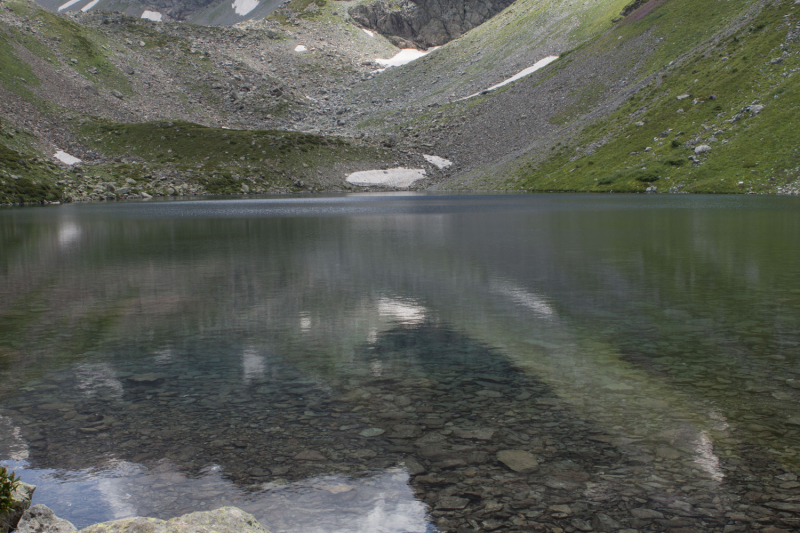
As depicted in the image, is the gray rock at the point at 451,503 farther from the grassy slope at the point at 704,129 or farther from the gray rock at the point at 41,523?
the grassy slope at the point at 704,129

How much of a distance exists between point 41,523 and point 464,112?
152 metres

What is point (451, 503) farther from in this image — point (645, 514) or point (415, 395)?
point (415, 395)

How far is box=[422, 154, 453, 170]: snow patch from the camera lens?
133375 millimetres

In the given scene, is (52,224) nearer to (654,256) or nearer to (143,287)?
(143,287)

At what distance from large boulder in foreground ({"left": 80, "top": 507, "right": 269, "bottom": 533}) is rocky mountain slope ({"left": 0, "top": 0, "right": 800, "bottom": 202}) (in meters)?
85.7

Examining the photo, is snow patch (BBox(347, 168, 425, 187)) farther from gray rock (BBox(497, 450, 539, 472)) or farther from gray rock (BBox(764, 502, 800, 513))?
gray rock (BBox(764, 502, 800, 513))

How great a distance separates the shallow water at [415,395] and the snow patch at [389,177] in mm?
109335

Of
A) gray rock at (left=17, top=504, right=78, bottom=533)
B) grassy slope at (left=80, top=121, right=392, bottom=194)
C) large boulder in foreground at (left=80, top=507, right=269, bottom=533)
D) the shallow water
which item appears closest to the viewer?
large boulder in foreground at (left=80, top=507, right=269, bottom=533)

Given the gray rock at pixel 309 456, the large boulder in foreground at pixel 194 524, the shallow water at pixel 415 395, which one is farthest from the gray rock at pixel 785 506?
the large boulder in foreground at pixel 194 524

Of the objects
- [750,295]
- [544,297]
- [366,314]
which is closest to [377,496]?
[366,314]

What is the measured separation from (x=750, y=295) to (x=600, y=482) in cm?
1264

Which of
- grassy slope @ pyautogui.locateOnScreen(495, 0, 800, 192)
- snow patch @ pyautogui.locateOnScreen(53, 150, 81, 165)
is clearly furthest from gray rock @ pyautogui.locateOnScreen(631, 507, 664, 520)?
snow patch @ pyautogui.locateOnScreen(53, 150, 81, 165)

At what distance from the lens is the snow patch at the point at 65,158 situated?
115375 millimetres

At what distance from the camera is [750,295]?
16.3 m
